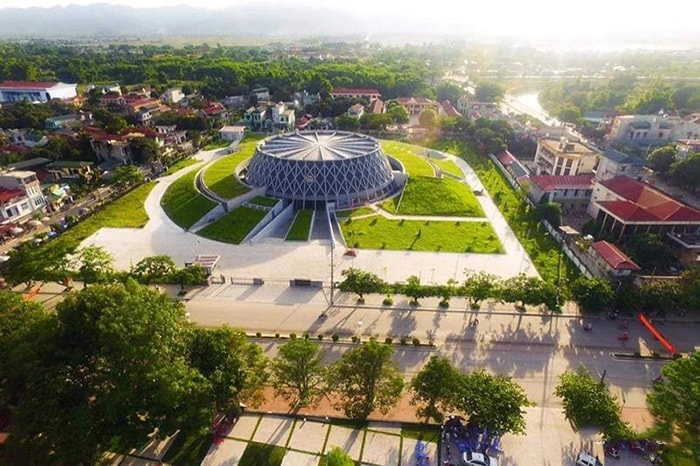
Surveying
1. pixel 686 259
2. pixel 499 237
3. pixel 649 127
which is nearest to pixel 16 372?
pixel 499 237

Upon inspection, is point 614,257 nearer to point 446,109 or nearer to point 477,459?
point 477,459

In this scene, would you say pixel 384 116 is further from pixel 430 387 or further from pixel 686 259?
pixel 430 387

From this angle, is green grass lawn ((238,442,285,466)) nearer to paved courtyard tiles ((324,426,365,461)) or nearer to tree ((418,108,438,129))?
paved courtyard tiles ((324,426,365,461))

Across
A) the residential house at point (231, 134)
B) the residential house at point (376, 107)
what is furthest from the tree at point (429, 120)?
the residential house at point (231, 134)

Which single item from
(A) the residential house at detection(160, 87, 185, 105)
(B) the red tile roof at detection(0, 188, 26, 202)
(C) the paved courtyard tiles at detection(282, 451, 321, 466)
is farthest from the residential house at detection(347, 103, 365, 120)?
(C) the paved courtyard tiles at detection(282, 451, 321, 466)

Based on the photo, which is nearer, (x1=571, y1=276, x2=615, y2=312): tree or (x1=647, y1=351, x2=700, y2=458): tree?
(x1=647, y1=351, x2=700, y2=458): tree
